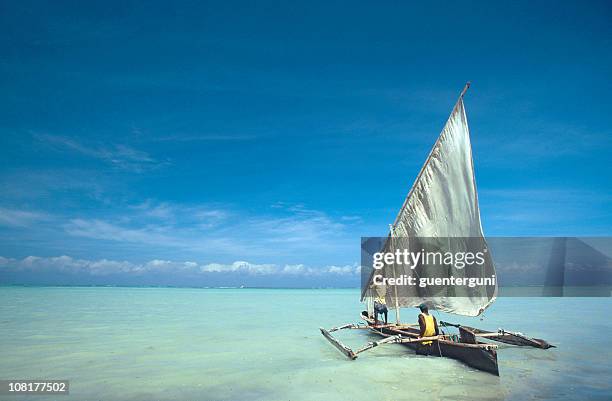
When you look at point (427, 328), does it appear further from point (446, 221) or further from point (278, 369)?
point (278, 369)

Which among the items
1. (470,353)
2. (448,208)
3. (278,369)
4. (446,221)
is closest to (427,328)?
(470,353)

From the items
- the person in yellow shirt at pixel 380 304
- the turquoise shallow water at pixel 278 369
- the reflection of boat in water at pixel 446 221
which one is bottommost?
the turquoise shallow water at pixel 278 369

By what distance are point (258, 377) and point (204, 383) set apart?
1.74 m

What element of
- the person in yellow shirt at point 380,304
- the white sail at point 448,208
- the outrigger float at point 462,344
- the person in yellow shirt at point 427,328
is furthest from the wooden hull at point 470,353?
the person in yellow shirt at point 380,304

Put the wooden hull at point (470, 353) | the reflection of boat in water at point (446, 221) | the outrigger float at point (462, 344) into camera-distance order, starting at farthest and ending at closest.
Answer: the reflection of boat in water at point (446, 221) < the outrigger float at point (462, 344) < the wooden hull at point (470, 353)

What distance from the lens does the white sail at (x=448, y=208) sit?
14859 mm

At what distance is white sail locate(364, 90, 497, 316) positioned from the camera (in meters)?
14.9

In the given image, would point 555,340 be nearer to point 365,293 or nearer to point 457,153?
point 365,293

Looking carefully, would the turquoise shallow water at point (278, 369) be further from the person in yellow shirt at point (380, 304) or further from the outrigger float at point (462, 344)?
the person in yellow shirt at point (380, 304)

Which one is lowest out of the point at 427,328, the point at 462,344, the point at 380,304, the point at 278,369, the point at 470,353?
the point at 278,369

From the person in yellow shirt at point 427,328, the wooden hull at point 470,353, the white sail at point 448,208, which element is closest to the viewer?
the wooden hull at point 470,353

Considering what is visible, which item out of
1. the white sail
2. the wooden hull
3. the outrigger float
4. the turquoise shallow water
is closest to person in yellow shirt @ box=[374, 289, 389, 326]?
the outrigger float

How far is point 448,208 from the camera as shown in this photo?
1530 centimetres

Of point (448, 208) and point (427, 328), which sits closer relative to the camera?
point (427, 328)
